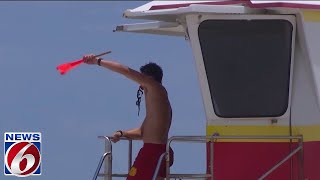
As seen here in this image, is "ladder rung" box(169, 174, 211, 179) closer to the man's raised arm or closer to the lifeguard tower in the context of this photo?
the lifeguard tower

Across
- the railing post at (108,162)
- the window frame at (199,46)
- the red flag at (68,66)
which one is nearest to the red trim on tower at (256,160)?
the window frame at (199,46)

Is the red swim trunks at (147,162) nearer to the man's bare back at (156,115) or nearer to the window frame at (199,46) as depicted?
the man's bare back at (156,115)

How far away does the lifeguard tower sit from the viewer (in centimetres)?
1035

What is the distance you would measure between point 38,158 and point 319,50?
16.3 ft

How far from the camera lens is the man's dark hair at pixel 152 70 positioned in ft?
36.2

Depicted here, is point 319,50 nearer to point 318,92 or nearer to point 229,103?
point 318,92

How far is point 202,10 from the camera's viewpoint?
1014 cm

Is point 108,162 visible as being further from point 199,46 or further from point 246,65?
point 246,65

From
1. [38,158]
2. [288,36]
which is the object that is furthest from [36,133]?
[288,36]

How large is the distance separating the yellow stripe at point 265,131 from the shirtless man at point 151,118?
0.65 metres

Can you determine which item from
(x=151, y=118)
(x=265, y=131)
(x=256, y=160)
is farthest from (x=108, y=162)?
(x=265, y=131)

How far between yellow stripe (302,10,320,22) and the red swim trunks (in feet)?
6.67

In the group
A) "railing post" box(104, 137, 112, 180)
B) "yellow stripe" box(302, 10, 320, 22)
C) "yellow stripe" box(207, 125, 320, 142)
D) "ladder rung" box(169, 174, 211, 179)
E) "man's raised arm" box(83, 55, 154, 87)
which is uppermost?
"yellow stripe" box(302, 10, 320, 22)

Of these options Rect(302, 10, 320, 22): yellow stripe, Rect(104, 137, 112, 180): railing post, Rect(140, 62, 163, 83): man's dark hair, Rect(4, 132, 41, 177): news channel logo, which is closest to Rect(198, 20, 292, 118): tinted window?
Rect(302, 10, 320, 22): yellow stripe
